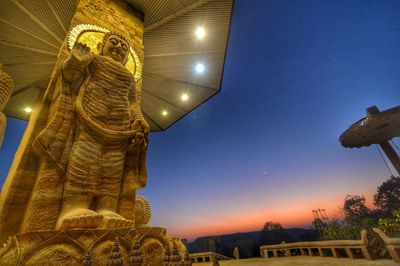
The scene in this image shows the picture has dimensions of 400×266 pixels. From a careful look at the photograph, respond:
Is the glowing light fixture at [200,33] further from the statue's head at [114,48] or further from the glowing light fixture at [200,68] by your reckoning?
the statue's head at [114,48]

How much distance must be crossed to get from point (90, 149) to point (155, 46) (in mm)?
5117

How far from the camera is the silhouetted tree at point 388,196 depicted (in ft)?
77.1

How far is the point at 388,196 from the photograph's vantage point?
80.4ft

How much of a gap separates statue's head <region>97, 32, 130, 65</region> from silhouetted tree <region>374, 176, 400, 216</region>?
106 feet

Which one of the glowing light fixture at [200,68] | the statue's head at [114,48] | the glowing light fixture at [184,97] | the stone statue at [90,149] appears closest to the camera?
the stone statue at [90,149]

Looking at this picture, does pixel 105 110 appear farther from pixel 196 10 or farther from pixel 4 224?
pixel 196 10

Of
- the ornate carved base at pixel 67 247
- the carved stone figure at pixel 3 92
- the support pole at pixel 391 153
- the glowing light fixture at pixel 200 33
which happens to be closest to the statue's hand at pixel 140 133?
the ornate carved base at pixel 67 247

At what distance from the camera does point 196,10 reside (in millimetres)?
5797

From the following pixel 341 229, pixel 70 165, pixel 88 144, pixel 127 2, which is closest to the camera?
pixel 70 165

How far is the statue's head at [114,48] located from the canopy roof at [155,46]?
113 inches

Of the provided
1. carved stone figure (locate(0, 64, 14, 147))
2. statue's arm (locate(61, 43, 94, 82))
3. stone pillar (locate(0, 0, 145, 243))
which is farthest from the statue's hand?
carved stone figure (locate(0, 64, 14, 147))

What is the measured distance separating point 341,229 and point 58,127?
13714mm

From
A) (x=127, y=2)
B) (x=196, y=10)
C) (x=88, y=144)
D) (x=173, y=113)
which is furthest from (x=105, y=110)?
(x=173, y=113)

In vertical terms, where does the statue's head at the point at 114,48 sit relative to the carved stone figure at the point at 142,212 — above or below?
above
